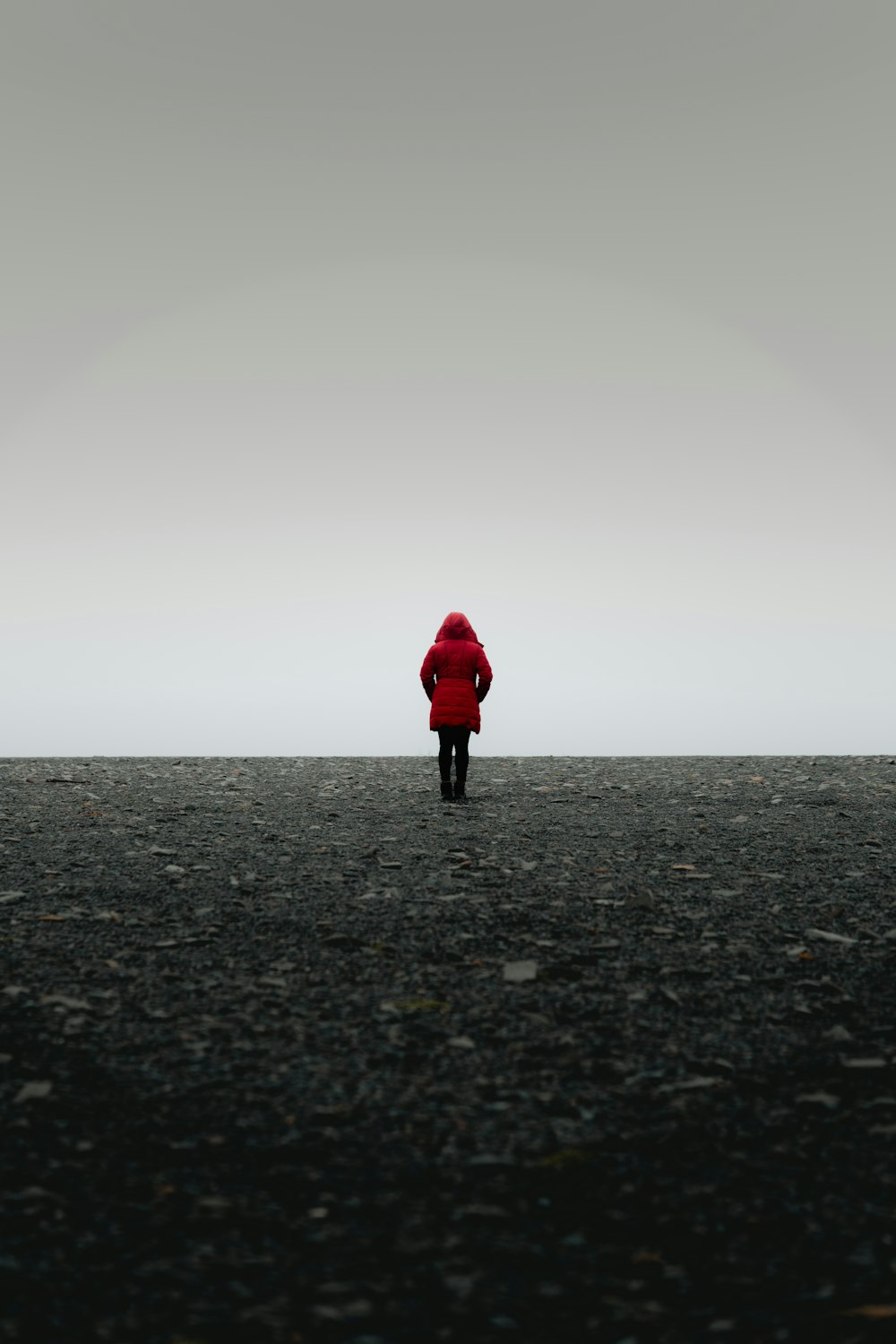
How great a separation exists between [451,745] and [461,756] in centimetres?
29

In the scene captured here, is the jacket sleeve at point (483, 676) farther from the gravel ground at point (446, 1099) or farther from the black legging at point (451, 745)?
the gravel ground at point (446, 1099)

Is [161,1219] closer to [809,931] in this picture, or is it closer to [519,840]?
[809,931]

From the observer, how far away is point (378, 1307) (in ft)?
12.4

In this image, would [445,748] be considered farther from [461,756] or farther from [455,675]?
[455,675]

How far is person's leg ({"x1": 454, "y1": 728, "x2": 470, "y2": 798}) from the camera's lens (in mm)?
17175

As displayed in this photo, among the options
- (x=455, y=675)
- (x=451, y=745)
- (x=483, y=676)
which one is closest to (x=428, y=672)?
(x=455, y=675)

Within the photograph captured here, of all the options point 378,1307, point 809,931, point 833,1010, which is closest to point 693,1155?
point 378,1307

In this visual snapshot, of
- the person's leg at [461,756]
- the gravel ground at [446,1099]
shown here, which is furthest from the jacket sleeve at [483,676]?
the gravel ground at [446,1099]

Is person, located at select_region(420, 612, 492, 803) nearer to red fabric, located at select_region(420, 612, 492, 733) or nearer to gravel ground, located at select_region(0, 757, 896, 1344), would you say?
red fabric, located at select_region(420, 612, 492, 733)

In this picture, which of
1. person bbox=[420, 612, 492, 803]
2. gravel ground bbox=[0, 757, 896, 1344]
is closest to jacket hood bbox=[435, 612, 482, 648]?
person bbox=[420, 612, 492, 803]

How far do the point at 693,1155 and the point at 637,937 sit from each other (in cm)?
346

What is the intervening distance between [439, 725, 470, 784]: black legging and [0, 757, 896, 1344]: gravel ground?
5.80 meters

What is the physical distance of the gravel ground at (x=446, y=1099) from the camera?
3.86 meters

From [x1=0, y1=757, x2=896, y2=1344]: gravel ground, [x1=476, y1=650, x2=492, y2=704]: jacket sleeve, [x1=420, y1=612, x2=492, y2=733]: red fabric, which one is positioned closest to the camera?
[x1=0, y1=757, x2=896, y2=1344]: gravel ground
